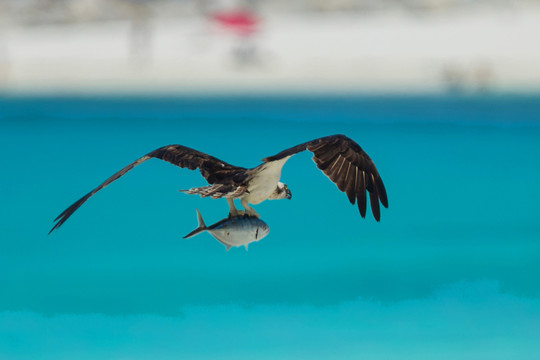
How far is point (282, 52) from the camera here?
748 cm

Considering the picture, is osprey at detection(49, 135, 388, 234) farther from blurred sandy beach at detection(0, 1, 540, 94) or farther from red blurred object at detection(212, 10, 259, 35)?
red blurred object at detection(212, 10, 259, 35)

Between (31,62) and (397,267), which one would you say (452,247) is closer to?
(397,267)

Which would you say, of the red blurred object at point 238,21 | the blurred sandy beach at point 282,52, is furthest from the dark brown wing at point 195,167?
the red blurred object at point 238,21

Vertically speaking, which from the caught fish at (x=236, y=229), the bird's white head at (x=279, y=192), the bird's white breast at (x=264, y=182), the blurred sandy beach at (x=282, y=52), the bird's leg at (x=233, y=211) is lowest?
the caught fish at (x=236, y=229)

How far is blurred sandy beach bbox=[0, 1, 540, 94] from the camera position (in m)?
7.32

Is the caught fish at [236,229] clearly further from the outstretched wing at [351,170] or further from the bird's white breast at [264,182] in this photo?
the outstretched wing at [351,170]

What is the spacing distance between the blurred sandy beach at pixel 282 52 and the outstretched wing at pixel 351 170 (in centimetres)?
445

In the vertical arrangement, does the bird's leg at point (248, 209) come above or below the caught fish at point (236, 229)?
above

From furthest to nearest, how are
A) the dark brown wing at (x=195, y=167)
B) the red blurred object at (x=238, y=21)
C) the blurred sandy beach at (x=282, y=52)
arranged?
1. the red blurred object at (x=238, y=21)
2. the blurred sandy beach at (x=282, y=52)
3. the dark brown wing at (x=195, y=167)

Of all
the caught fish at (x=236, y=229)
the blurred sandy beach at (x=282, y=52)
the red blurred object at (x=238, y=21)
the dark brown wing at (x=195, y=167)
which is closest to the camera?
the caught fish at (x=236, y=229)

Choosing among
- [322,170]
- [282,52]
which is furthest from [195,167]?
[282,52]

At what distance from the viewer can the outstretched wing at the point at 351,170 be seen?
2.88 meters

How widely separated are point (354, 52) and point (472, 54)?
3.49 ft

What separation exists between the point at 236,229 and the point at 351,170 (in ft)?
1.51
